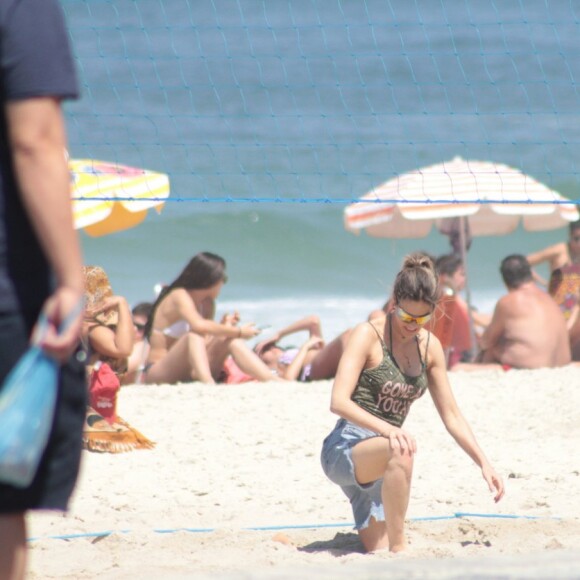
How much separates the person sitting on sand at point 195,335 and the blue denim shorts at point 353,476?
3.16 metres

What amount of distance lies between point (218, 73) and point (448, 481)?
18.2 meters

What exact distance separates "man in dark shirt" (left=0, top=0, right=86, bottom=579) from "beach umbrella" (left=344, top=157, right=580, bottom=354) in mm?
6199

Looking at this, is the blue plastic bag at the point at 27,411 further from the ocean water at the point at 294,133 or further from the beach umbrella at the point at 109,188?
the ocean water at the point at 294,133

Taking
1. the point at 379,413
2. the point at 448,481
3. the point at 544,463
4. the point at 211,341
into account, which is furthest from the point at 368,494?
the point at 211,341

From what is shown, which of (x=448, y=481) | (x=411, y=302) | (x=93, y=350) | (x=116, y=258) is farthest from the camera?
(x=116, y=258)

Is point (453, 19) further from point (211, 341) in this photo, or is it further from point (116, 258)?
point (211, 341)

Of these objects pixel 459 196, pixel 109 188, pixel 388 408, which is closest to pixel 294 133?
pixel 459 196

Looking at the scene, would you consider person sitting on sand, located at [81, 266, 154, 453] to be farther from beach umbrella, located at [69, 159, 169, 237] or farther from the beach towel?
beach umbrella, located at [69, 159, 169, 237]

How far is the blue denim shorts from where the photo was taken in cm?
372

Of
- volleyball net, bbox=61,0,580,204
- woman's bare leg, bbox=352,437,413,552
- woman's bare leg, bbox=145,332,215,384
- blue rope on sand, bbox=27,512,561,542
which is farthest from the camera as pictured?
volleyball net, bbox=61,0,580,204

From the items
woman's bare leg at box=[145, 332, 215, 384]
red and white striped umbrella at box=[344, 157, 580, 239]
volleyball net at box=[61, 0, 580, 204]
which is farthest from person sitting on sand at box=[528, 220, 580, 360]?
volleyball net at box=[61, 0, 580, 204]

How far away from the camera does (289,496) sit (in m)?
4.62

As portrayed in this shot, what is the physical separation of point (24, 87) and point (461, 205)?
7606mm

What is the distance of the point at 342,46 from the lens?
2197 centimetres
